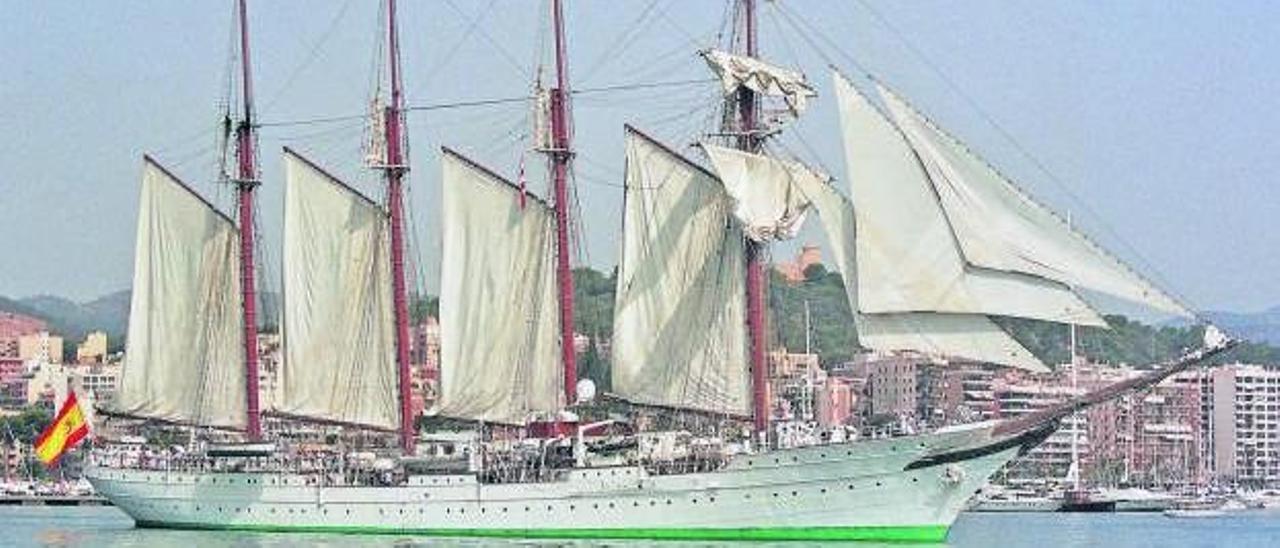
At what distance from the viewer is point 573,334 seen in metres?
69.4

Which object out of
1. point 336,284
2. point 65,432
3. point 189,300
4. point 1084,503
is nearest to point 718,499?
point 336,284

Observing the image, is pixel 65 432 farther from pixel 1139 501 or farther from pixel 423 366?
pixel 1139 501

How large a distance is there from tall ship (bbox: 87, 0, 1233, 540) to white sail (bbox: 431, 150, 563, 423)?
3.2 inches

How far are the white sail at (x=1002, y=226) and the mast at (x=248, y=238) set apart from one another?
22593 millimetres

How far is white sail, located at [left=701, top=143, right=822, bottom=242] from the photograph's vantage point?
2520 inches

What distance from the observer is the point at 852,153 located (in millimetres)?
62094

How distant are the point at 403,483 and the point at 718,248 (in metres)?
12.0

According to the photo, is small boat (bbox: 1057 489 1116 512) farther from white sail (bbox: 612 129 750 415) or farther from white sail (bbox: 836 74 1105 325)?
white sail (bbox: 836 74 1105 325)

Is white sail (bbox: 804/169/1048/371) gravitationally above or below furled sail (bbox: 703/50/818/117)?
below

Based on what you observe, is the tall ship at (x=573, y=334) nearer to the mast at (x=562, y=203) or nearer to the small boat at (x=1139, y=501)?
the mast at (x=562, y=203)

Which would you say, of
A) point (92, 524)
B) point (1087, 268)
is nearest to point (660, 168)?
point (1087, 268)

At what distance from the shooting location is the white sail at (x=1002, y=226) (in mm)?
57938

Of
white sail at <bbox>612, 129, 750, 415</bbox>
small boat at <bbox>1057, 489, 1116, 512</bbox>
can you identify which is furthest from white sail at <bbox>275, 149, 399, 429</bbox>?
small boat at <bbox>1057, 489, 1116, 512</bbox>

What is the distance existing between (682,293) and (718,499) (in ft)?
18.7
